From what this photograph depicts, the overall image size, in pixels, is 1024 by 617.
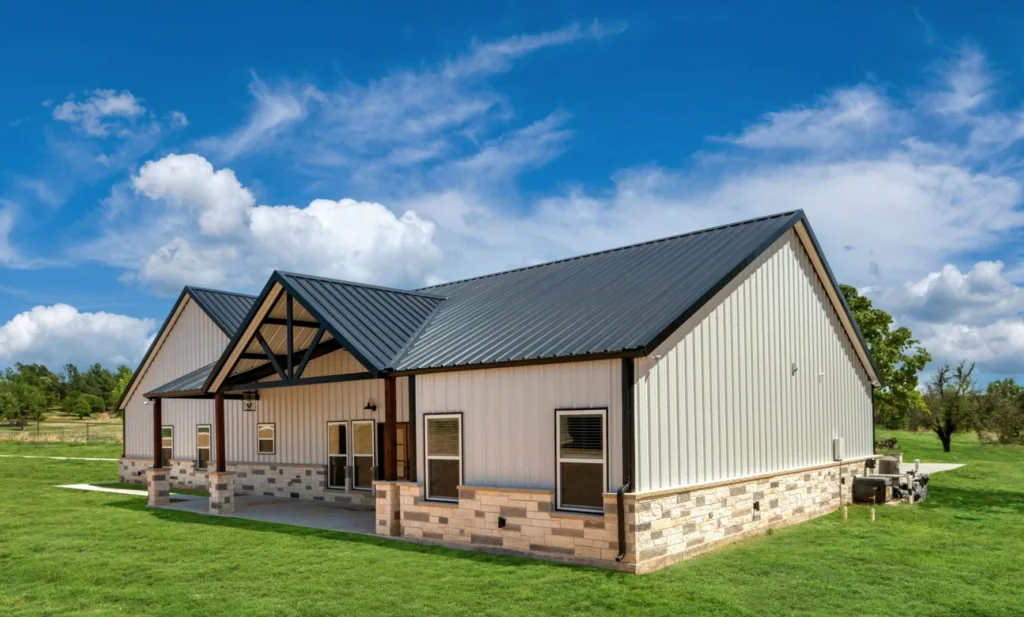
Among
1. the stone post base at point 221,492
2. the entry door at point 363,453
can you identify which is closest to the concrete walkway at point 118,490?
the stone post base at point 221,492

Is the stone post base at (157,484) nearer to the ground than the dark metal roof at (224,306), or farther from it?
nearer to the ground

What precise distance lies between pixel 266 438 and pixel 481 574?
13.1 m

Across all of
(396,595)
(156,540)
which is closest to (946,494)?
(396,595)

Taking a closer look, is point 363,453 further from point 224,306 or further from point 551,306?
point 224,306

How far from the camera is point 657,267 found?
53.1ft

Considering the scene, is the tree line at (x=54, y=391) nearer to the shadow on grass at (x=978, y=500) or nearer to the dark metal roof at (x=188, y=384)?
the dark metal roof at (x=188, y=384)

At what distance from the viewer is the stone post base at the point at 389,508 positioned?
49.3 feet

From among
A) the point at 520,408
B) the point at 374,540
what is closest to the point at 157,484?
the point at 374,540

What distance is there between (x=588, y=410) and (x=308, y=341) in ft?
32.0

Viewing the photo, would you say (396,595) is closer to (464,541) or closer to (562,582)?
(562,582)

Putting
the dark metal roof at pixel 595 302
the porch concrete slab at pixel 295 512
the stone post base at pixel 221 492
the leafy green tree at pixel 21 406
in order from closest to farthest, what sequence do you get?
the dark metal roof at pixel 595 302, the porch concrete slab at pixel 295 512, the stone post base at pixel 221 492, the leafy green tree at pixel 21 406

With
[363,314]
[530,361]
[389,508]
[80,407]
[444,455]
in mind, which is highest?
[363,314]

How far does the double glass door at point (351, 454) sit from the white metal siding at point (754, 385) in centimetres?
892

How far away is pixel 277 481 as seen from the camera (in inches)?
876
